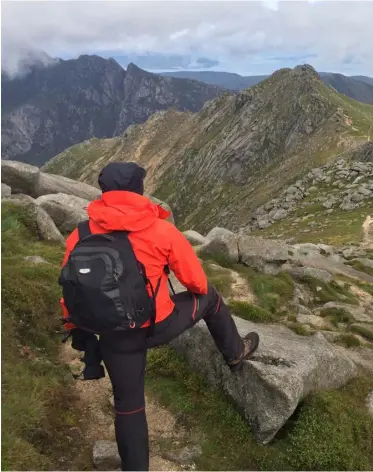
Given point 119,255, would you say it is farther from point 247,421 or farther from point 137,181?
point 247,421

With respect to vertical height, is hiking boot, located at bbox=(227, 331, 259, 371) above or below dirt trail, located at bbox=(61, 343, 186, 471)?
above

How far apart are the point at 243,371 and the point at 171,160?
189099 millimetres

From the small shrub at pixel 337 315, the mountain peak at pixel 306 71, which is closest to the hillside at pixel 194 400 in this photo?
the small shrub at pixel 337 315

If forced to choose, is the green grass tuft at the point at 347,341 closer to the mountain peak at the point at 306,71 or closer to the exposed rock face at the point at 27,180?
the exposed rock face at the point at 27,180

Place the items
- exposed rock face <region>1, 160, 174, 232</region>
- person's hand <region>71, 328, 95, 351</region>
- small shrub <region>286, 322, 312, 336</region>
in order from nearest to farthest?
person's hand <region>71, 328, 95, 351</region> → small shrub <region>286, 322, 312, 336</region> → exposed rock face <region>1, 160, 174, 232</region>

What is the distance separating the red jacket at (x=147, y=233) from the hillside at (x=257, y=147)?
97918 mm

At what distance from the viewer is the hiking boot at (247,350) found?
9.09m

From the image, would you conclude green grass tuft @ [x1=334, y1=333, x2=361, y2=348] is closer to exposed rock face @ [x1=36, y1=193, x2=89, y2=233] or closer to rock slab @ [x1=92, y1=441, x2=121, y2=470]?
rock slab @ [x1=92, y1=441, x2=121, y2=470]

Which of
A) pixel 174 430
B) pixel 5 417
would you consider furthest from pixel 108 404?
pixel 5 417

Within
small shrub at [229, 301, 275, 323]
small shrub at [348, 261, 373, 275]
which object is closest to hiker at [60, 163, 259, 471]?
small shrub at [229, 301, 275, 323]

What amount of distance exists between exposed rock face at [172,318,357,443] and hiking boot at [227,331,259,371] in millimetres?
253

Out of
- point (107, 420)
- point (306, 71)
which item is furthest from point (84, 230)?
point (306, 71)

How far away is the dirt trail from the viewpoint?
8664 mm

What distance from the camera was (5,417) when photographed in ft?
23.9
